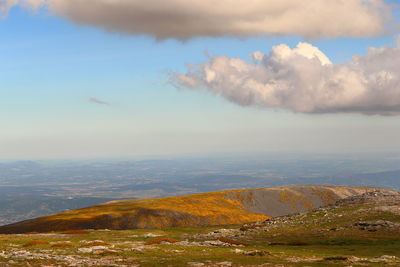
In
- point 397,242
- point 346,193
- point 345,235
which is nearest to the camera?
point 397,242

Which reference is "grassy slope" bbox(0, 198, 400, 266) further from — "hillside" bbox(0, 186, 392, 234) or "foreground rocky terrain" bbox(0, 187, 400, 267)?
"hillside" bbox(0, 186, 392, 234)

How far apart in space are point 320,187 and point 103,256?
151675 mm

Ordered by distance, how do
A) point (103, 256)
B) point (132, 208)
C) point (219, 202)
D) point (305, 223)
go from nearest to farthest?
point (103, 256), point (305, 223), point (132, 208), point (219, 202)

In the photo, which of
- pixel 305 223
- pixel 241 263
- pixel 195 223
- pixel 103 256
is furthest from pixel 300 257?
pixel 195 223

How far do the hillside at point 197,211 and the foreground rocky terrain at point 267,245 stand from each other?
138ft

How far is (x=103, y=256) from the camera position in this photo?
35969mm

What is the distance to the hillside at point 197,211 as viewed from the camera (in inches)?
4651

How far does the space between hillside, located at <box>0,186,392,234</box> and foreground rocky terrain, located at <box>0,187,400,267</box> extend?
42003 millimetres

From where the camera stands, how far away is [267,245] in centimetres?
5200

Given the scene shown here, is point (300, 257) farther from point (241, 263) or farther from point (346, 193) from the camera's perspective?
point (346, 193)

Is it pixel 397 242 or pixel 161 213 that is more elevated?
pixel 397 242

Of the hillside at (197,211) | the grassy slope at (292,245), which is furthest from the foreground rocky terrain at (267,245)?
the hillside at (197,211)

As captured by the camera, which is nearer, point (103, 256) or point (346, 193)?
point (103, 256)

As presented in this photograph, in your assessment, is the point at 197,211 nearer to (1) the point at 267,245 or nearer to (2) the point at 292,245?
(1) the point at 267,245
